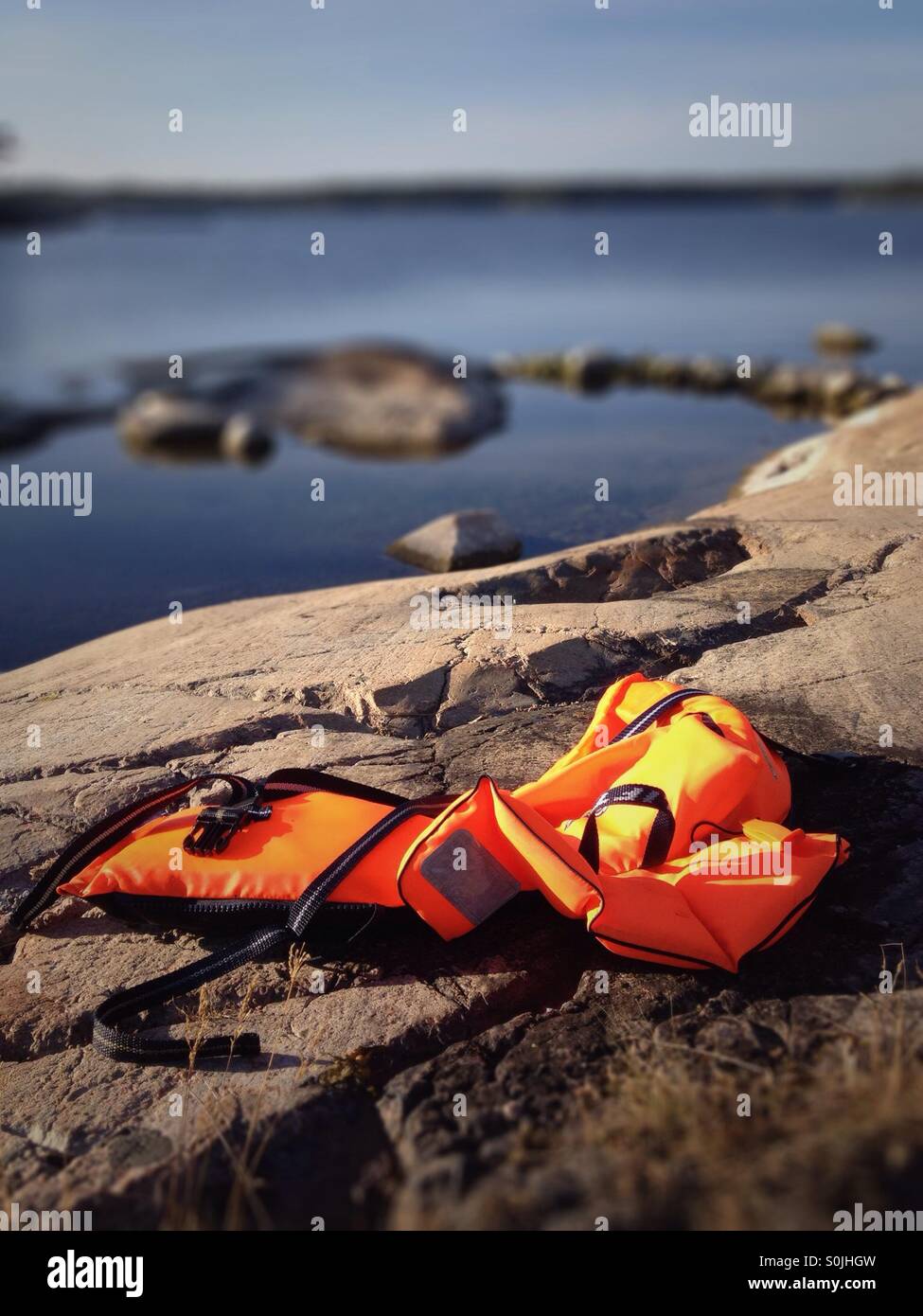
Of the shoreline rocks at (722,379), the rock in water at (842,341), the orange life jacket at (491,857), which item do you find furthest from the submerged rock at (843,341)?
the orange life jacket at (491,857)

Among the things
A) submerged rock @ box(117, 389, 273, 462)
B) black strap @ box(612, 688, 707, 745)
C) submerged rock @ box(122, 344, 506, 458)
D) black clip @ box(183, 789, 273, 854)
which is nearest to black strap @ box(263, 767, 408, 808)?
black clip @ box(183, 789, 273, 854)

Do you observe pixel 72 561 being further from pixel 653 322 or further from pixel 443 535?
pixel 653 322

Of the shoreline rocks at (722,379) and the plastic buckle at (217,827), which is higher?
the shoreline rocks at (722,379)

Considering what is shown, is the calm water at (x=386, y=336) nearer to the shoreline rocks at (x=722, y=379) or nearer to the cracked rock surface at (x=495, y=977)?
the shoreline rocks at (x=722, y=379)

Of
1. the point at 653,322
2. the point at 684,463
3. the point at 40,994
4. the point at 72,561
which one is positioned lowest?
the point at 40,994

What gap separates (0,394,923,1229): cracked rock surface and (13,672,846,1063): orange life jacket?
12 centimetres

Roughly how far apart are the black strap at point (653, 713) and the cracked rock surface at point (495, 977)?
41cm

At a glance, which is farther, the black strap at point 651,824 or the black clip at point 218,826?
the black clip at point 218,826

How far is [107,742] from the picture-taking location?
4309 mm

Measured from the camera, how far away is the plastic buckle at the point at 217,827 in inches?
129

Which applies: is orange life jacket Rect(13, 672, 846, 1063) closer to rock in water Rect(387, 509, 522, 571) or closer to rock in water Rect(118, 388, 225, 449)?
rock in water Rect(387, 509, 522, 571)

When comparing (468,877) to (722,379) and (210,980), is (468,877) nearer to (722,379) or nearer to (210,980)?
(210,980)
